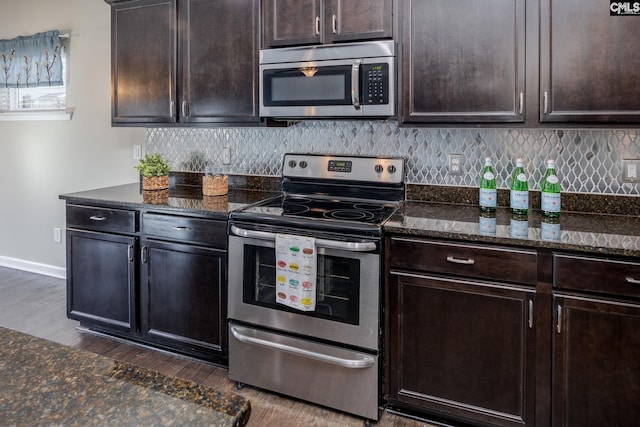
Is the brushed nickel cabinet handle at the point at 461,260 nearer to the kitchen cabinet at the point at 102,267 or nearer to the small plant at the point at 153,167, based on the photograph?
the kitchen cabinet at the point at 102,267

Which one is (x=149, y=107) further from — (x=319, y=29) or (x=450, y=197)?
(x=450, y=197)

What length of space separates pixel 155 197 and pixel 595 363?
7.74 feet

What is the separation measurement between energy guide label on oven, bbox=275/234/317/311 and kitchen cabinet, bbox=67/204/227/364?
0.39 m

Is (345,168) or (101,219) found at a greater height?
(345,168)

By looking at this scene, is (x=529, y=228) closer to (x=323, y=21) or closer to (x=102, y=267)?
(x=323, y=21)

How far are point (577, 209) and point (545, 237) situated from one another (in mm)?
660

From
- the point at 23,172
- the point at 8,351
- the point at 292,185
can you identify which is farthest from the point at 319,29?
the point at 23,172

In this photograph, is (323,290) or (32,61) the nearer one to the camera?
(323,290)

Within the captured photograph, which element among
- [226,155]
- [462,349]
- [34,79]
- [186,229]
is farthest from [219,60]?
[34,79]

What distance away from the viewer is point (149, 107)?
2922 mm

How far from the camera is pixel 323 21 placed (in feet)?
7.75

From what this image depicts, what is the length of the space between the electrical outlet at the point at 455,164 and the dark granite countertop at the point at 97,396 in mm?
2115

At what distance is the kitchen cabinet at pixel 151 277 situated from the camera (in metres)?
2.40

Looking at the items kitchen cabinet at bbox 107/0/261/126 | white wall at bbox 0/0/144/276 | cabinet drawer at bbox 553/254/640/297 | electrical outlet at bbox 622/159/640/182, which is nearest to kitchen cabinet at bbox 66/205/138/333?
kitchen cabinet at bbox 107/0/261/126
